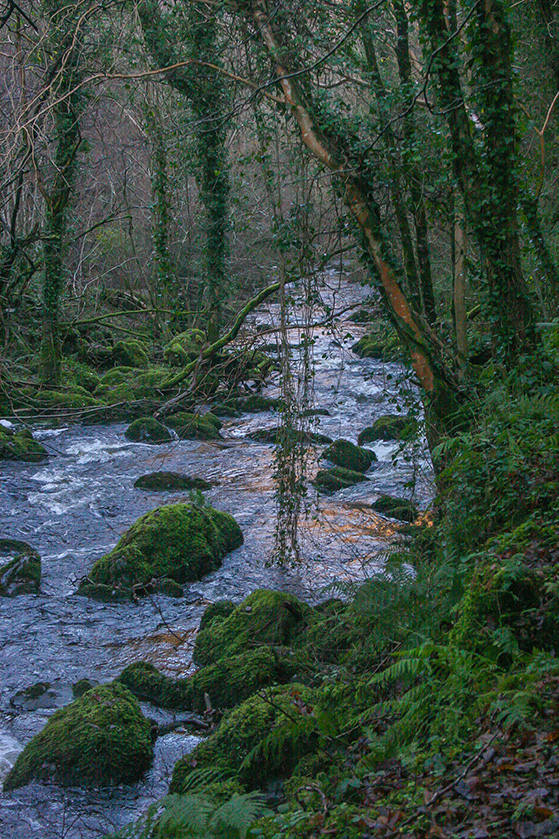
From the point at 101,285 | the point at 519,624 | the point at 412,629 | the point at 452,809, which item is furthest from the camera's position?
the point at 101,285

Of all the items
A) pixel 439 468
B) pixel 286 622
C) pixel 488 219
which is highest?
pixel 488 219

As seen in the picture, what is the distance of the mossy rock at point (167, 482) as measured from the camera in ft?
38.5

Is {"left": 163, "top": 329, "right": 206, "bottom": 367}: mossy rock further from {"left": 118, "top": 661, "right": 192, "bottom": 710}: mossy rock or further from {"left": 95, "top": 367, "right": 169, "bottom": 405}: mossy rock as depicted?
{"left": 118, "top": 661, "right": 192, "bottom": 710}: mossy rock

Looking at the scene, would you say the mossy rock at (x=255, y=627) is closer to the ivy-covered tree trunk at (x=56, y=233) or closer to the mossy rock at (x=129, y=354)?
the ivy-covered tree trunk at (x=56, y=233)

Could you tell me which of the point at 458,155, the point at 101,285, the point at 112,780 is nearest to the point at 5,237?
the point at 101,285

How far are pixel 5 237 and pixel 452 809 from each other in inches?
607

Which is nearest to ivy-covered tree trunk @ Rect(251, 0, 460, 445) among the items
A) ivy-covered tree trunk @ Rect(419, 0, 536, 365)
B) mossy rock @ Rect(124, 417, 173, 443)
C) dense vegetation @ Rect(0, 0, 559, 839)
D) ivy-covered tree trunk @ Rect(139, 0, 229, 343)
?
dense vegetation @ Rect(0, 0, 559, 839)

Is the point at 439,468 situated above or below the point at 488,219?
below

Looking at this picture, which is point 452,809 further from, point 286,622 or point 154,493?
point 154,493

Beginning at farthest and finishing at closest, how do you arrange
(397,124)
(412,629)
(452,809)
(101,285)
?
(101,285) → (397,124) → (412,629) → (452,809)

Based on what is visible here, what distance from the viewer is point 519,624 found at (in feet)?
13.7

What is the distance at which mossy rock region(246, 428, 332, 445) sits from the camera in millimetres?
8188

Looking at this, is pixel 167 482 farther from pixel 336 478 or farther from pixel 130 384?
pixel 130 384

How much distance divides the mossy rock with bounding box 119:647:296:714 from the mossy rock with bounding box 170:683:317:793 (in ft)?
2.13
